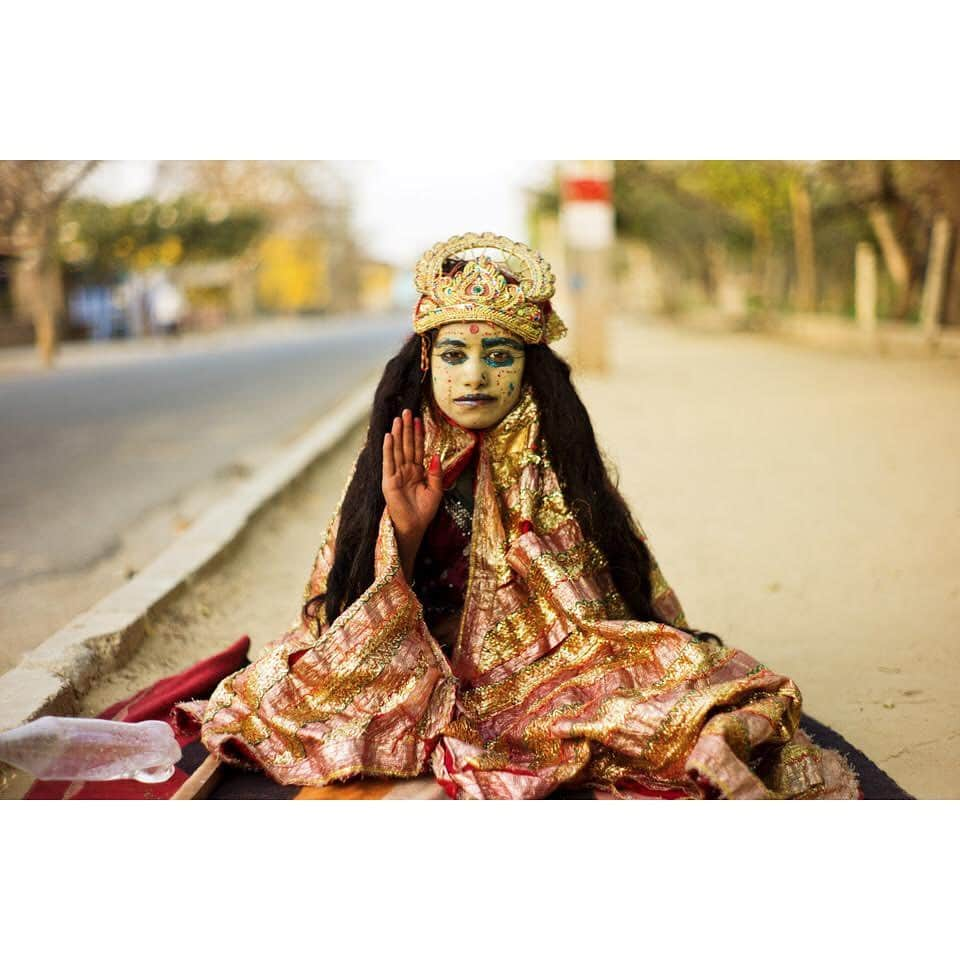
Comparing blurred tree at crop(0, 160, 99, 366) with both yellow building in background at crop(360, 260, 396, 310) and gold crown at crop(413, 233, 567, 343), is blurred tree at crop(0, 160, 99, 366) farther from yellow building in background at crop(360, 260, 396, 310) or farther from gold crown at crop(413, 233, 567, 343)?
yellow building in background at crop(360, 260, 396, 310)

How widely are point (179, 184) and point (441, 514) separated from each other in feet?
113

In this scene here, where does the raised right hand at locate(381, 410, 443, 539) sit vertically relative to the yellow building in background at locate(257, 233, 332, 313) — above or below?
above

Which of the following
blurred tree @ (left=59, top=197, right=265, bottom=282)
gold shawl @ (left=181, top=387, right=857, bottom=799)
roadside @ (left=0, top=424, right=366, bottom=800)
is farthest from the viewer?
blurred tree @ (left=59, top=197, right=265, bottom=282)

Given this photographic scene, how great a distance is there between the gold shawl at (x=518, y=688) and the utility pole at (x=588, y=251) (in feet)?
34.4

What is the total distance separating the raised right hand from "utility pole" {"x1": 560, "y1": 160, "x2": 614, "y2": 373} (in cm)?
1054

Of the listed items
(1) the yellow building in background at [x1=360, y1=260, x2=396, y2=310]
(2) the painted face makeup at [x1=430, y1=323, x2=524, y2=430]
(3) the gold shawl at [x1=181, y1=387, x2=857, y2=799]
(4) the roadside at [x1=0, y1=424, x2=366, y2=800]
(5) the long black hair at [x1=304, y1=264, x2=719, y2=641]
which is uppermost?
(2) the painted face makeup at [x1=430, y1=323, x2=524, y2=430]

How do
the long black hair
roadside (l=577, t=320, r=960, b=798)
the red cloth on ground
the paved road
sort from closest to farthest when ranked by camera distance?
1. the red cloth on ground
2. the long black hair
3. roadside (l=577, t=320, r=960, b=798)
4. the paved road

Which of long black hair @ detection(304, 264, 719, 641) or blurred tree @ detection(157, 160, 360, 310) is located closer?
long black hair @ detection(304, 264, 719, 641)

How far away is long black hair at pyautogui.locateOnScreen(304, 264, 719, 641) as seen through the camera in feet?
10.6

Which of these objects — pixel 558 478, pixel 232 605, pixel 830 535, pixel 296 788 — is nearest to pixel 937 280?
pixel 830 535

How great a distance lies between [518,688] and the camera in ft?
10.3

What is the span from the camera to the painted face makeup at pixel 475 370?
3127 mm

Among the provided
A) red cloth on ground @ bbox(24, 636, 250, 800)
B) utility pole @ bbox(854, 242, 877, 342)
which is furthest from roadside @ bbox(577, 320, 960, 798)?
utility pole @ bbox(854, 242, 877, 342)

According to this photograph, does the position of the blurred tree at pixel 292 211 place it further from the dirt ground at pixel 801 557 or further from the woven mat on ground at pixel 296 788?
the woven mat on ground at pixel 296 788
